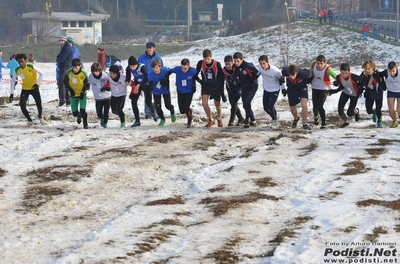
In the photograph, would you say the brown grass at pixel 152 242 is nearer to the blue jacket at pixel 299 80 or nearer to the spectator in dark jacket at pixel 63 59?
the blue jacket at pixel 299 80

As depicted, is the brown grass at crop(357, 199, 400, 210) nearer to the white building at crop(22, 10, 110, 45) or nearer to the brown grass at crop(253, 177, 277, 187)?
the brown grass at crop(253, 177, 277, 187)

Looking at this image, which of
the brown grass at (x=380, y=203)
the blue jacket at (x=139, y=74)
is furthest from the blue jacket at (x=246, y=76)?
the brown grass at (x=380, y=203)

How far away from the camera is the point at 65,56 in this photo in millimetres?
20188

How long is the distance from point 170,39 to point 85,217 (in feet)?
270

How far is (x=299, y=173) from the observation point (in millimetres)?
10766

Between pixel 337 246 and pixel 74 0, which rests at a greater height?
pixel 74 0

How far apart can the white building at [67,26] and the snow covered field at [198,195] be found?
2810 inches

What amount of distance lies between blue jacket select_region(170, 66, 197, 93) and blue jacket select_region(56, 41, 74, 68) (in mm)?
4965

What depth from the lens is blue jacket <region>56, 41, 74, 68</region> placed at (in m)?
20.2

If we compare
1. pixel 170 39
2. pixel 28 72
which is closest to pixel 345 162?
pixel 28 72

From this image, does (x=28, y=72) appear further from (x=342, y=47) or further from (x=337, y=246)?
(x=342, y=47)

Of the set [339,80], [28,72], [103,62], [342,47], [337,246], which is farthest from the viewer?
[342,47]

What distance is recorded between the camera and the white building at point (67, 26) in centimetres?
8569

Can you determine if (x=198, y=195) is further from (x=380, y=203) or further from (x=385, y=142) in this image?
(x=385, y=142)
